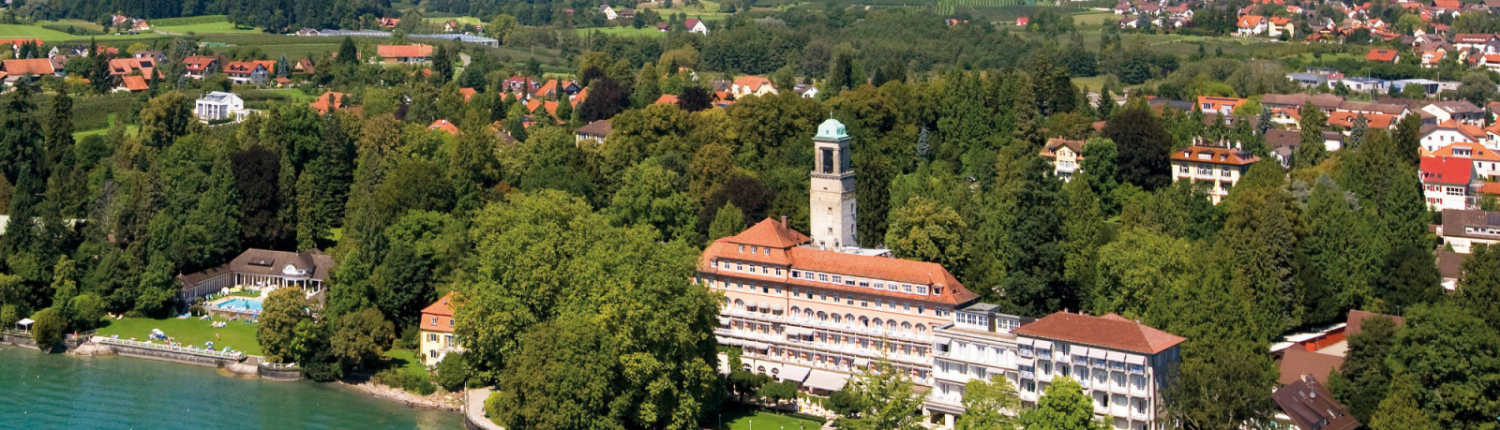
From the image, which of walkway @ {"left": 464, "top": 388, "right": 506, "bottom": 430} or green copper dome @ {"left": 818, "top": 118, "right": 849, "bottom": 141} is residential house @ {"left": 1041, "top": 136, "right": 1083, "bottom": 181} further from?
walkway @ {"left": 464, "top": 388, "right": 506, "bottom": 430}

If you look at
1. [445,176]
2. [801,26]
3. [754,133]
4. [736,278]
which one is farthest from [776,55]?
[736,278]

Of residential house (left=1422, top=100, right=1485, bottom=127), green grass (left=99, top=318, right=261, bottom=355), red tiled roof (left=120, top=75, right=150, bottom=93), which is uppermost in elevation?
red tiled roof (left=120, top=75, right=150, bottom=93)

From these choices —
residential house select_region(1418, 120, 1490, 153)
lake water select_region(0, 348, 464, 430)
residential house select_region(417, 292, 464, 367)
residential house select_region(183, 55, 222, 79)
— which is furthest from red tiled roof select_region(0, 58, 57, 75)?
residential house select_region(1418, 120, 1490, 153)

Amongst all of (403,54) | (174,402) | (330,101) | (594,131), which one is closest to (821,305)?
(174,402)

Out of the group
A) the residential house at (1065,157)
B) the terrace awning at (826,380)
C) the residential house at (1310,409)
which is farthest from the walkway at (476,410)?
the residential house at (1065,157)

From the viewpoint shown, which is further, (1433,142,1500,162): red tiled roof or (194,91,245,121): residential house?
(194,91,245,121): residential house

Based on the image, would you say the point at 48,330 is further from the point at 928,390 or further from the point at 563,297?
the point at 928,390

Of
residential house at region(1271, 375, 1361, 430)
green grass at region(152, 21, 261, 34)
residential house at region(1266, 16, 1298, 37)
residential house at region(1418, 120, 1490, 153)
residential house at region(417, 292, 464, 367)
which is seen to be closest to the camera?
residential house at region(1271, 375, 1361, 430)

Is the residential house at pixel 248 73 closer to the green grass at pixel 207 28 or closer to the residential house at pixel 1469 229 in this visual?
the green grass at pixel 207 28
